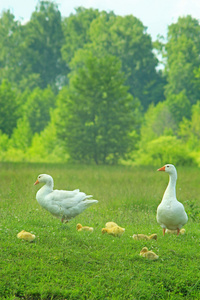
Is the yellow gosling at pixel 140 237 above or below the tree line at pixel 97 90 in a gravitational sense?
below

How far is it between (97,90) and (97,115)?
7.50ft

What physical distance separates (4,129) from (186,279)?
46.4m

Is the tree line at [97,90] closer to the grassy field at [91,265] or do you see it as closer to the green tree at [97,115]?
the green tree at [97,115]

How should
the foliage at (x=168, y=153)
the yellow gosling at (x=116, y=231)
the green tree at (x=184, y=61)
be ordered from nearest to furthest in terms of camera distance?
1. the yellow gosling at (x=116, y=231)
2. the foliage at (x=168, y=153)
3. the green tree at (x=184, y=61)

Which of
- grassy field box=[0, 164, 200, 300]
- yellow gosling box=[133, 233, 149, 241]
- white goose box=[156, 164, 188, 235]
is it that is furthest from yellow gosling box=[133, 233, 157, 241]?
white goose box=[156, 164, 188, 235]

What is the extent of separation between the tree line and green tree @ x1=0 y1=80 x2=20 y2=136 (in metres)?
0.12

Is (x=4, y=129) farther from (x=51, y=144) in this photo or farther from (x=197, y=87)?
(x=197, y=87)

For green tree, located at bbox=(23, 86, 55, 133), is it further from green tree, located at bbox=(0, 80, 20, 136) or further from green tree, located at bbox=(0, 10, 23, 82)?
green tree, located at bbox=(0, 10, 23, 82)

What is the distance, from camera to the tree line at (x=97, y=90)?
36719 millimetres

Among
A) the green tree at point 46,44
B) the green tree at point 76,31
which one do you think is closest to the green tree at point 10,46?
the green tree at point 46,44

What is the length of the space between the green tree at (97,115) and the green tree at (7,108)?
1389 cm

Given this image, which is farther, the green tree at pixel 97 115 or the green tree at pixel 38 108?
the green tree at pixel 38 108

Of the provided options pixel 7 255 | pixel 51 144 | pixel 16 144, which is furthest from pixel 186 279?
pixel 16 144

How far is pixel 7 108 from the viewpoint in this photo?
49.0 meters
